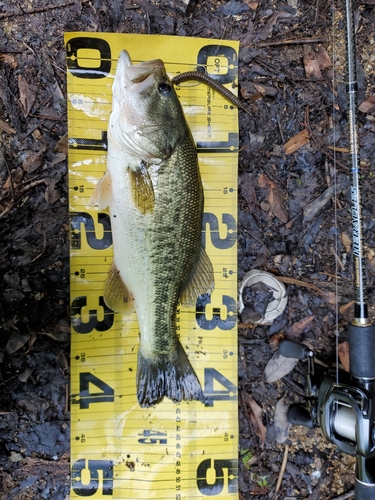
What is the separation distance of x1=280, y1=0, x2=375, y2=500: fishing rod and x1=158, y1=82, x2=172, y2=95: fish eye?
1.11 metres

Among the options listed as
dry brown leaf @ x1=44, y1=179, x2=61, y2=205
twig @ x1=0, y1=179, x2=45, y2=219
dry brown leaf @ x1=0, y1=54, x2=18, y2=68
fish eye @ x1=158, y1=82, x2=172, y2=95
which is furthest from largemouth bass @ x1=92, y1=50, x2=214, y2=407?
dry brown leaf @ x1=0, y1=54, x2=18, y2=68

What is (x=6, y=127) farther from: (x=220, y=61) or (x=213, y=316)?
(x=213, y=316)

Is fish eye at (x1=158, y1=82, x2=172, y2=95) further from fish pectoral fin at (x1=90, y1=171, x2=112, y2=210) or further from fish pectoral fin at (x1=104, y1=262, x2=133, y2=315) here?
fish pectoral fin at (x1=104, y1=262, x2=133, y2=315)

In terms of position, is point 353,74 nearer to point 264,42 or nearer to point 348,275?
point 264,42

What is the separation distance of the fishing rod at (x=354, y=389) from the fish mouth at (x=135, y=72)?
3.92 feet

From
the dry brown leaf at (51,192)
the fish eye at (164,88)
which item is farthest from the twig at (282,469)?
the fish eye at (164,88)

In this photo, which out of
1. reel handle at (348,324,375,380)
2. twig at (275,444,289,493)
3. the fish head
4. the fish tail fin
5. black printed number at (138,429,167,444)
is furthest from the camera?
twig at (275,444,289,493)

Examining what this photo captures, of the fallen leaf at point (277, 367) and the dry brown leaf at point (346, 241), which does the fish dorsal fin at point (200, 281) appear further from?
the dry brown leaf at point (346, 241)

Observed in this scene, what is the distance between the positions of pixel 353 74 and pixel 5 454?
10.5 feet

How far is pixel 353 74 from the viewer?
2.32m

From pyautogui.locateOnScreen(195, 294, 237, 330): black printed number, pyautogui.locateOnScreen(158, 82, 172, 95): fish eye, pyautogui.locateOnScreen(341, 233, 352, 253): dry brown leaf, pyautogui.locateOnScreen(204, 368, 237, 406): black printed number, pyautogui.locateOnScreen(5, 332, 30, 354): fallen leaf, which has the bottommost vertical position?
pyautogui.locateOnScreen(204, 368, 237, 406): black printed number

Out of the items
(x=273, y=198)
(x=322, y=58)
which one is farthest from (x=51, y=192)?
(x=322, y=58)

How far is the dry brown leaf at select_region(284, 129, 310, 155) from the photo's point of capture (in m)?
2.59

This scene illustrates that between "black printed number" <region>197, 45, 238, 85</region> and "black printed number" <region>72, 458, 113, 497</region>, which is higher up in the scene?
"black printed number" <region>197, 45, 238, 85</region>
